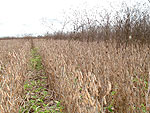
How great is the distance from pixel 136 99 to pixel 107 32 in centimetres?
647

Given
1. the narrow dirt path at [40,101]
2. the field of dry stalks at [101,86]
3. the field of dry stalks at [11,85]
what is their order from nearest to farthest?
the field of dry stalks at [101,86]
the field of dry stalks at [11,85]
the narrow dirt path at [40,101]

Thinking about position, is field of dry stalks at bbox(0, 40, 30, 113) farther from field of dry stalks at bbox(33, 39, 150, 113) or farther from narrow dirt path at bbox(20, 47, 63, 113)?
field of dry stalks at bbox(33, 39, 150, 113)

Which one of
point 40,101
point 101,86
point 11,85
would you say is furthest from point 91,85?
point 40,101

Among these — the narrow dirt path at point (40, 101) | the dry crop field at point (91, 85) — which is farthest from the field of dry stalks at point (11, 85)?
the narrow dirt path at point (40, 101)

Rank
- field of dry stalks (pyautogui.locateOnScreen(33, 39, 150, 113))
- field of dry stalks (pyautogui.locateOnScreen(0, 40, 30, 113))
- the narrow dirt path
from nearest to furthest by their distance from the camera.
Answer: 1. field of dry stalks (pyautogui.locateOnScreen(33, 39, 150, 113))
2. field of dry stalks (pyautogui.locateOnScreen(0, 40, 30, 113))
3. the narrow dirt path

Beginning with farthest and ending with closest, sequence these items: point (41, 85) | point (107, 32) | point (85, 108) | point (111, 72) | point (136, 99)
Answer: point (107, 32) → point (41, 85) → point (111, 72) → point (136, 99) → point (85, 108)

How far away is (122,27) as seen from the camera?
6.71m

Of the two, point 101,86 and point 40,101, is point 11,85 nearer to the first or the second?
point 40,101

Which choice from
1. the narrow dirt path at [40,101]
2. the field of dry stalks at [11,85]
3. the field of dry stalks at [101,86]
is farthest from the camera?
the narrow dirt path at [40,101]

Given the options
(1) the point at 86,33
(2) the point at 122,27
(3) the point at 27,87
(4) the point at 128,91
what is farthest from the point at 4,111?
(1) the point at 86,33

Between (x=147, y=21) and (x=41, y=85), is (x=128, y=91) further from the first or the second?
(x=147, y=21)

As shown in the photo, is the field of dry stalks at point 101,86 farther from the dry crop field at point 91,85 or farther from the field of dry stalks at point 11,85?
the field of dry stalks at point 11,85

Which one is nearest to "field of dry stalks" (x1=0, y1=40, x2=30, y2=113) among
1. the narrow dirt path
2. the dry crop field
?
the dry crop field

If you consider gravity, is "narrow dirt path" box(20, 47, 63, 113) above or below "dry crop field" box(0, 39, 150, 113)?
below
